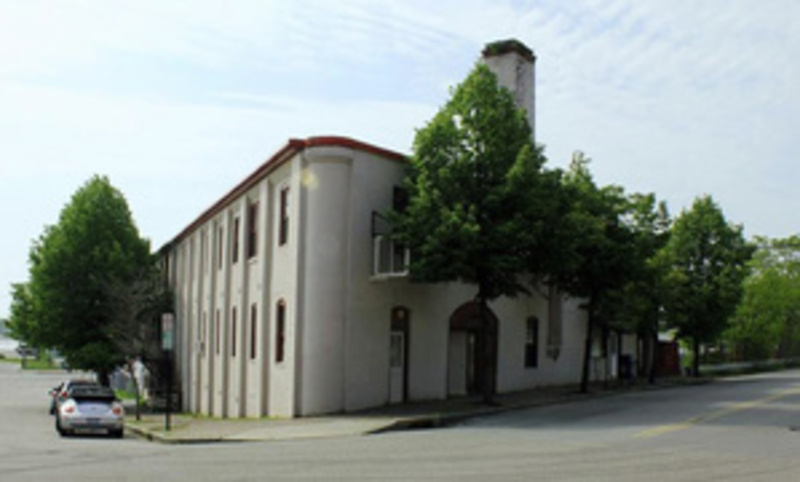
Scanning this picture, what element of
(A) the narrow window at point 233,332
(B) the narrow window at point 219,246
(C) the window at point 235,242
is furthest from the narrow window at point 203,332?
(C) the window at point 235,242

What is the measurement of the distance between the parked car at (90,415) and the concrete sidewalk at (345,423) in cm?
90

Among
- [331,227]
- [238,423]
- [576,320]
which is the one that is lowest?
[238,423]

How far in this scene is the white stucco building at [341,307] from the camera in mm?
24562

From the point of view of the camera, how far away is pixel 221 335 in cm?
3572

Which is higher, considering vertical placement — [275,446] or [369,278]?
[369,278]

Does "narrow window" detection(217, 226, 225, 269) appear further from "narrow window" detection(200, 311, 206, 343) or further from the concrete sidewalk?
the concrete sidewalk

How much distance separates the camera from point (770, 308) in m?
63.8

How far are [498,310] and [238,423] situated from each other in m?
10.5

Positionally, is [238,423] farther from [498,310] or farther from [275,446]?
[498,310]

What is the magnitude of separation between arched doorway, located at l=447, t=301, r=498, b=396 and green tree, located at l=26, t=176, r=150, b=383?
1969cm

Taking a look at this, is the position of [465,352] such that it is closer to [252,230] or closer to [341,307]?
[341,307]

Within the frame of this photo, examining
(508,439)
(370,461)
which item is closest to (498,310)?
(508,439)

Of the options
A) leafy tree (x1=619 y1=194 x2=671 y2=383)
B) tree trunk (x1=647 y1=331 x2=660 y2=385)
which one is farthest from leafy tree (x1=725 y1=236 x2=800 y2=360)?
leafy tree (x1=619 y1=194 x2=671 y2=383)

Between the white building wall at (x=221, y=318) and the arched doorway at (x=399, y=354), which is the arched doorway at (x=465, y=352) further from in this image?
the white building wall at (x=221, y=318)
